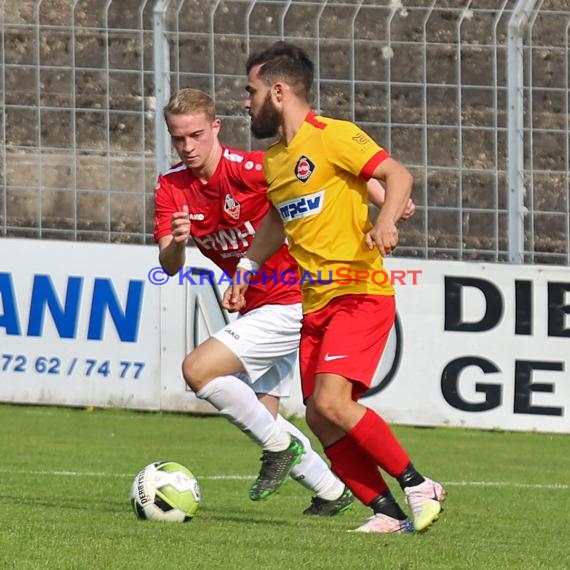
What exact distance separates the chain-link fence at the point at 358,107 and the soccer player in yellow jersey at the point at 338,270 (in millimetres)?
5106

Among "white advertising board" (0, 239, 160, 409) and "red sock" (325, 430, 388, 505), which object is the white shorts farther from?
"white advertising board" (0, 239, 160, 409)

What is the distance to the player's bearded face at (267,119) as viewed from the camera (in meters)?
7.05

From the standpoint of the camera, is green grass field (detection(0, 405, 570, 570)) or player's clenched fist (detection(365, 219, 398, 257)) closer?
green grass field (detection(0, 405, 570, 570))

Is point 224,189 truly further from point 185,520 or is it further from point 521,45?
point 521,45

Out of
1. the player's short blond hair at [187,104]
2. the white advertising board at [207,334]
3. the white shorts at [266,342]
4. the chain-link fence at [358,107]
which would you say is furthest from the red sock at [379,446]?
the chain-link fence at [358,107]

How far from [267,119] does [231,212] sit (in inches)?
42.5

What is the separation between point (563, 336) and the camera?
38.2 ft

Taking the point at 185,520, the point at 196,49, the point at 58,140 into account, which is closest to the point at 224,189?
the point at 185,520

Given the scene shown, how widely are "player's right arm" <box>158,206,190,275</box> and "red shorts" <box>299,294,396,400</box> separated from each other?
2.40 ft

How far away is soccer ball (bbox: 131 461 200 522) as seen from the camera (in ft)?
23.0

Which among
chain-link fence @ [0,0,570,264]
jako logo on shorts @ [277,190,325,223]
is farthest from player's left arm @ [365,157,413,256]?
chain-link fence @ [0,0,570,264]

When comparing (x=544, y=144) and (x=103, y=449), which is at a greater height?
(x=544, y=144)

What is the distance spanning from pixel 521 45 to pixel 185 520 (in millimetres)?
5885

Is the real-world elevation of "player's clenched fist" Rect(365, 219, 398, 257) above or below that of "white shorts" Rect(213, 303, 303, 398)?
above
